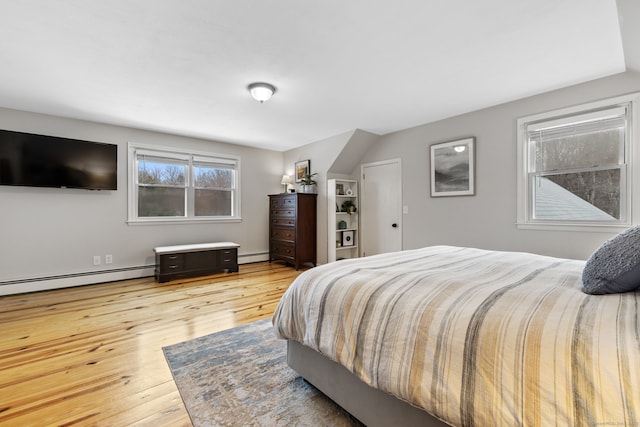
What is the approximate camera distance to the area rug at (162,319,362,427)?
4.73ft

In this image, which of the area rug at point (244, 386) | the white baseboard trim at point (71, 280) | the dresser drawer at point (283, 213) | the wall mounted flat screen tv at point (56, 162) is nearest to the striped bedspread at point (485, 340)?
the area rug at point (244, 386)

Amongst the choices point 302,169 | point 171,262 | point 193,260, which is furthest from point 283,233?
point 171,262

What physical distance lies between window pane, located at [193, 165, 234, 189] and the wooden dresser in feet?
3.12

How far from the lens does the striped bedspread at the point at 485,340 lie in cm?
74

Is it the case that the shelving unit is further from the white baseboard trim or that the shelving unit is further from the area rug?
the white baseboard trim

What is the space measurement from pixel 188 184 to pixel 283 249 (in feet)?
6.73

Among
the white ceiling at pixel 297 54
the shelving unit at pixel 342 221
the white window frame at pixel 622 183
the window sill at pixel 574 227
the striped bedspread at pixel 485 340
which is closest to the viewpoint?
the striped bedspread at pixel 485 340

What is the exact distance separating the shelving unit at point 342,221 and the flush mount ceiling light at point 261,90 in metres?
2.20

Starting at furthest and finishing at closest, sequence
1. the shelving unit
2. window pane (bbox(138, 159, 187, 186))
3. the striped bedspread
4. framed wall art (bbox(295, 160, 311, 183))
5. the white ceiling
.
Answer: framed wall art (bbox(295, 160, 311, 183)) < the shelving unit < window pane (bbox(138, 159, 187, 186)) < the white ceiling < the striped bedspread

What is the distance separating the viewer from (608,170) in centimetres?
277

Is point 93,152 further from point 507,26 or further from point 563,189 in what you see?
point 563,189

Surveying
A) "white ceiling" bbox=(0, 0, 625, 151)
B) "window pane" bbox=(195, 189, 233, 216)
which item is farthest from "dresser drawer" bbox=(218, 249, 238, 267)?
"white ceiling" bbox=(0, 0, 625, 151)

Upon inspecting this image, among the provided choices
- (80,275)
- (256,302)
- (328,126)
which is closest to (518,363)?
(256,302)

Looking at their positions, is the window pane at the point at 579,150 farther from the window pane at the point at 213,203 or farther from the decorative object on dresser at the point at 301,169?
the window pane at the point at 213,203
